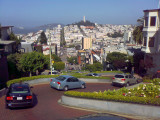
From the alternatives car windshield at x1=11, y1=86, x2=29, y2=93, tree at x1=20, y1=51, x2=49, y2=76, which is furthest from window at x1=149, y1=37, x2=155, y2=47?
car windshield at x1=11, y1=86, x2=29, y2=93

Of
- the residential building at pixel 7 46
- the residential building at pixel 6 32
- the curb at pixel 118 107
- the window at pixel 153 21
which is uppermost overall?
the window at pixel 153 21

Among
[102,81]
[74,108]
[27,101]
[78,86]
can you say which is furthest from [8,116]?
[102,81]

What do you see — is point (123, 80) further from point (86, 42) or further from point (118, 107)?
point (86, 42)

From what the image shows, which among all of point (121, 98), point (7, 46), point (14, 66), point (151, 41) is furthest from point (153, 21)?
point (7, 46)

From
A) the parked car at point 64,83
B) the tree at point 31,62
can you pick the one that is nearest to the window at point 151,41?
the parked car at point 64,83

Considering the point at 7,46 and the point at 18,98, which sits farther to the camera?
the point at 7,46

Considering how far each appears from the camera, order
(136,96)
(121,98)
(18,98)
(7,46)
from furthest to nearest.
Answer: (7,46) → (18,98) → (136,96) → (121,98)

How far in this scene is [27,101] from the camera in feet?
29.1

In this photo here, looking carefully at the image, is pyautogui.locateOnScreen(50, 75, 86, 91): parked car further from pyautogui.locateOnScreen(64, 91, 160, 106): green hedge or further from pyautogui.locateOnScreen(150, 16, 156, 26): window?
pyautogui.locateOnScreen(150, 16, 156, 26): window

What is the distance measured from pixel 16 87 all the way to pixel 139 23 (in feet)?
88.1

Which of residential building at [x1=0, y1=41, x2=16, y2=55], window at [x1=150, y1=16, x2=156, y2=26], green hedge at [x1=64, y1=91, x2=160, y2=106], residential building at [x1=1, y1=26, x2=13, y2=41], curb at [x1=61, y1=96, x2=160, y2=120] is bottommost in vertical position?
curb at [x1=61, y1=96, x2=160, y2=120]

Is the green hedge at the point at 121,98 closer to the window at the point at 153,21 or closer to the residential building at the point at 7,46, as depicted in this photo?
the residential building at the point at 7,46

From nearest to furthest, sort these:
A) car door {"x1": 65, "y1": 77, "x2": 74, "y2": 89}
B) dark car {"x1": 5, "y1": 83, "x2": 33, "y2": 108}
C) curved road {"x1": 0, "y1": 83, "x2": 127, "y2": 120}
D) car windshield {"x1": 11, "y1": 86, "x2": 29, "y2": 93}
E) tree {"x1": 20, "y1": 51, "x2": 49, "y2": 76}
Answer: curved road {"x1": 0, "y1": 83, "x2": 127, "y2": 120}
dark car {"x1": 5, "y1": 83, "x2": 33, "y2": 108}
car windshield {"x1": 11, "y1": 86, "x2": 29, "y2": 93}
car door {"x1": 65, "y1": 77, "x2": 74, "y2": 89}
tree {"x1": 20, "y1": 51, "x2": 49, "y2": 76}

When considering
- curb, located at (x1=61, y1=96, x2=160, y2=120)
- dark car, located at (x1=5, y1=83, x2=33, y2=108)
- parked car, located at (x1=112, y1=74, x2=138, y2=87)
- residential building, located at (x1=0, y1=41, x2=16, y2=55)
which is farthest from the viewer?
residential building, located at (x1=0, y1=41, x2=16, y2=55)
